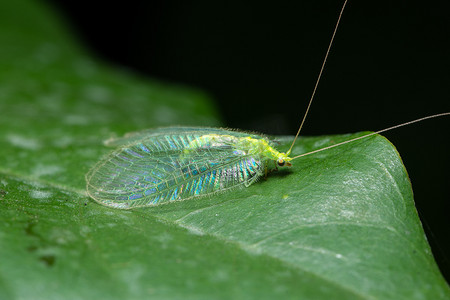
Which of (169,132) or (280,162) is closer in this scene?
(280,162)

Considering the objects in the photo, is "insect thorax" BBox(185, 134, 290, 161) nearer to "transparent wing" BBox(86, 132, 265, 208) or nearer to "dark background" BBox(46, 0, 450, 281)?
"transparent wing" BBox(86, 132, 265, 208)

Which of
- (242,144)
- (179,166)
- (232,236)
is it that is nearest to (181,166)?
(179,166)

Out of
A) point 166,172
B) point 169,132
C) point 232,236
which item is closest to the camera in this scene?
point 232,236

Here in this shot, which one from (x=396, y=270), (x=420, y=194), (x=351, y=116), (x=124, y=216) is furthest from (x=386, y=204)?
(x=351, y=116)

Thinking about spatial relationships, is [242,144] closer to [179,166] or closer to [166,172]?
[179,166]

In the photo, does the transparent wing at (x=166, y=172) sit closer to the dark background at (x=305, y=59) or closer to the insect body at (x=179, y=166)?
the insect body at (x=179, y=166)

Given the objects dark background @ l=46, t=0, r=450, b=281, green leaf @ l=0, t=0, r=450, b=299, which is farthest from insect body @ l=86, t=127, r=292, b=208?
dark background @ l=46, t=0, r=450, b=281

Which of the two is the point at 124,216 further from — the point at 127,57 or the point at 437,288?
the point at 127,57
